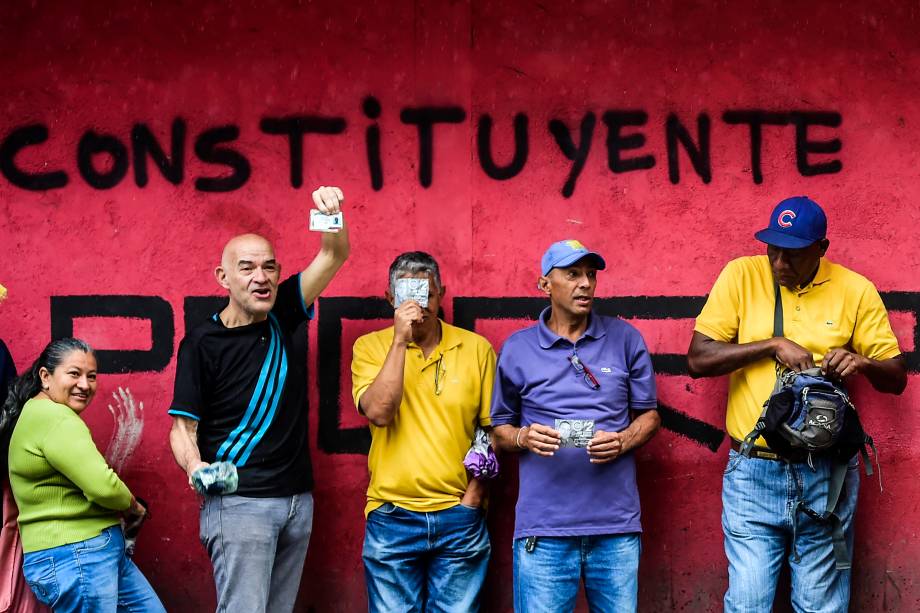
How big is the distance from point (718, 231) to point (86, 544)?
318 centimetres

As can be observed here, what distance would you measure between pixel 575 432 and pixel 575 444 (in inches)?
2.4

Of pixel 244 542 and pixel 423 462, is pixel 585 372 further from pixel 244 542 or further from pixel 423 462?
pixel 244 542

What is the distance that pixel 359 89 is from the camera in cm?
534

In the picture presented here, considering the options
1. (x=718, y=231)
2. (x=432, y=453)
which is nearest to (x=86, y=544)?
(x=432, y=453)

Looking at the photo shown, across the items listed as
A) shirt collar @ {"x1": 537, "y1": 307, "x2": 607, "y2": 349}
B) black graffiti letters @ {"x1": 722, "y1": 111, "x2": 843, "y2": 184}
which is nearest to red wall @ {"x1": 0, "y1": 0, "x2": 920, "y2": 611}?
black graffiti letters @ {"x1": 722, "y1": 111, "x2": 843, "y2": 184}

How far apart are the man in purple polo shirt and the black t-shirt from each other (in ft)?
2.97

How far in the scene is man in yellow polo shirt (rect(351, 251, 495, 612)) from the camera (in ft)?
15.1

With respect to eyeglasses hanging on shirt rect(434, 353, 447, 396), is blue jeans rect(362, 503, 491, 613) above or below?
below

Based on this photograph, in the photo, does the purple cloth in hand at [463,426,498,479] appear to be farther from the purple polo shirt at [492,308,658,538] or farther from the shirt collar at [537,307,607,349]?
the shirt collar at [537,307,607,349]

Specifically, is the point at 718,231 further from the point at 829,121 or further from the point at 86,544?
the point at 86,544

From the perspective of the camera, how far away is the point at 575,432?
14.2ft

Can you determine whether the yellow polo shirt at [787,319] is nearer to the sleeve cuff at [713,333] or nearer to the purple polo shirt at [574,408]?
the sleeve cuff at [713,333]

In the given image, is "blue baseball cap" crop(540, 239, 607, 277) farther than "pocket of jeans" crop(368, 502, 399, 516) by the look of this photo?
No

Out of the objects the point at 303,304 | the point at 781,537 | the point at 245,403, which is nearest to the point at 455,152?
the point at 303,304
